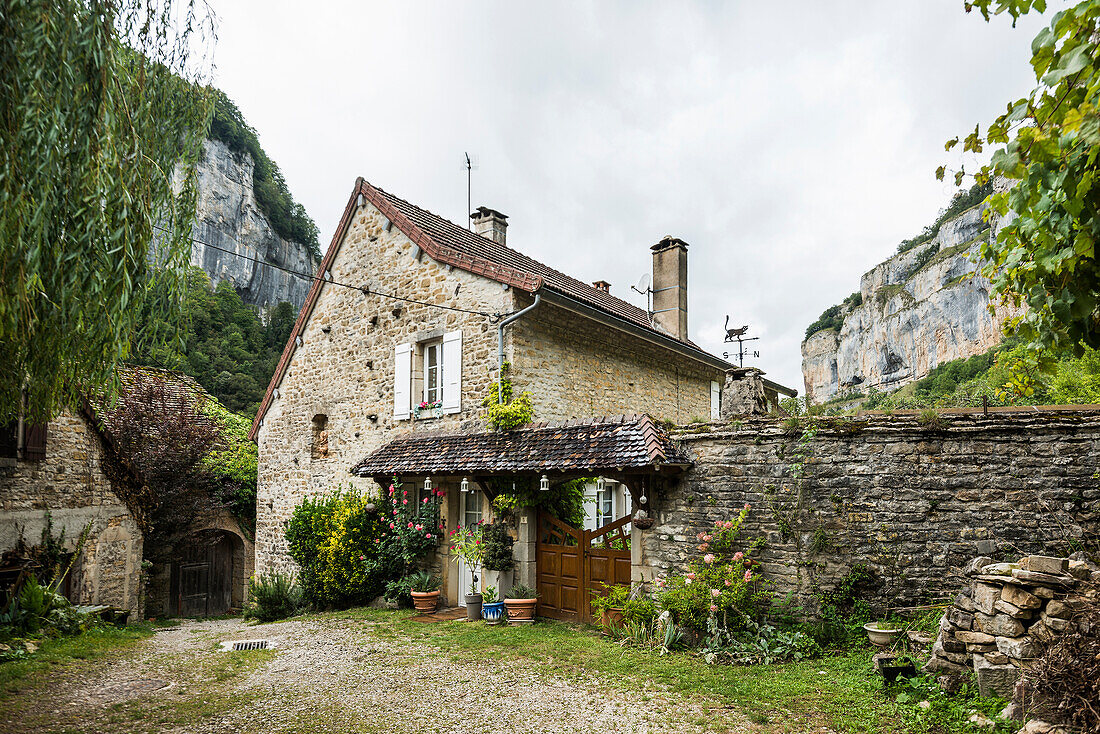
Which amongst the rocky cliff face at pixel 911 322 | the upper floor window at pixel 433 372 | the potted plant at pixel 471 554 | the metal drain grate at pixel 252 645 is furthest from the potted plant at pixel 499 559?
the rocky cliff face at pixel 911 322

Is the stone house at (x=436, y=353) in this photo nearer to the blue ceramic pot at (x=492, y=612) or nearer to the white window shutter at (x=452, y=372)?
the white window shutter at (x=452, y=372)

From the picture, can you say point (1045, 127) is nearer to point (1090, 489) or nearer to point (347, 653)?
point (1090, 489)

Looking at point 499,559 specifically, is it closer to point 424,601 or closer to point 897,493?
point 424,601

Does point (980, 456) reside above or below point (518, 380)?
below

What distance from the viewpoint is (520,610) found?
29.3 ft

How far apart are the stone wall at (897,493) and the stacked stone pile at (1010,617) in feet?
4.30

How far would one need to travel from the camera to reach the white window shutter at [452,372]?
10297mm

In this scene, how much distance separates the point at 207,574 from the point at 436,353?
9.87 m

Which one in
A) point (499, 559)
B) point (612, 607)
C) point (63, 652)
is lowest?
point (63, 652)

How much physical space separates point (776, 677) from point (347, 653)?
197 inches

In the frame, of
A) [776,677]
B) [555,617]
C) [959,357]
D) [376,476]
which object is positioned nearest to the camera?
[776,677]

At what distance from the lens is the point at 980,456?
643 cm

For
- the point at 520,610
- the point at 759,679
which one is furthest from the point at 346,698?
the point at 759,679

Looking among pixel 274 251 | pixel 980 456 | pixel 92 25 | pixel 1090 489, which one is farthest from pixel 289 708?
pixel 274 251
